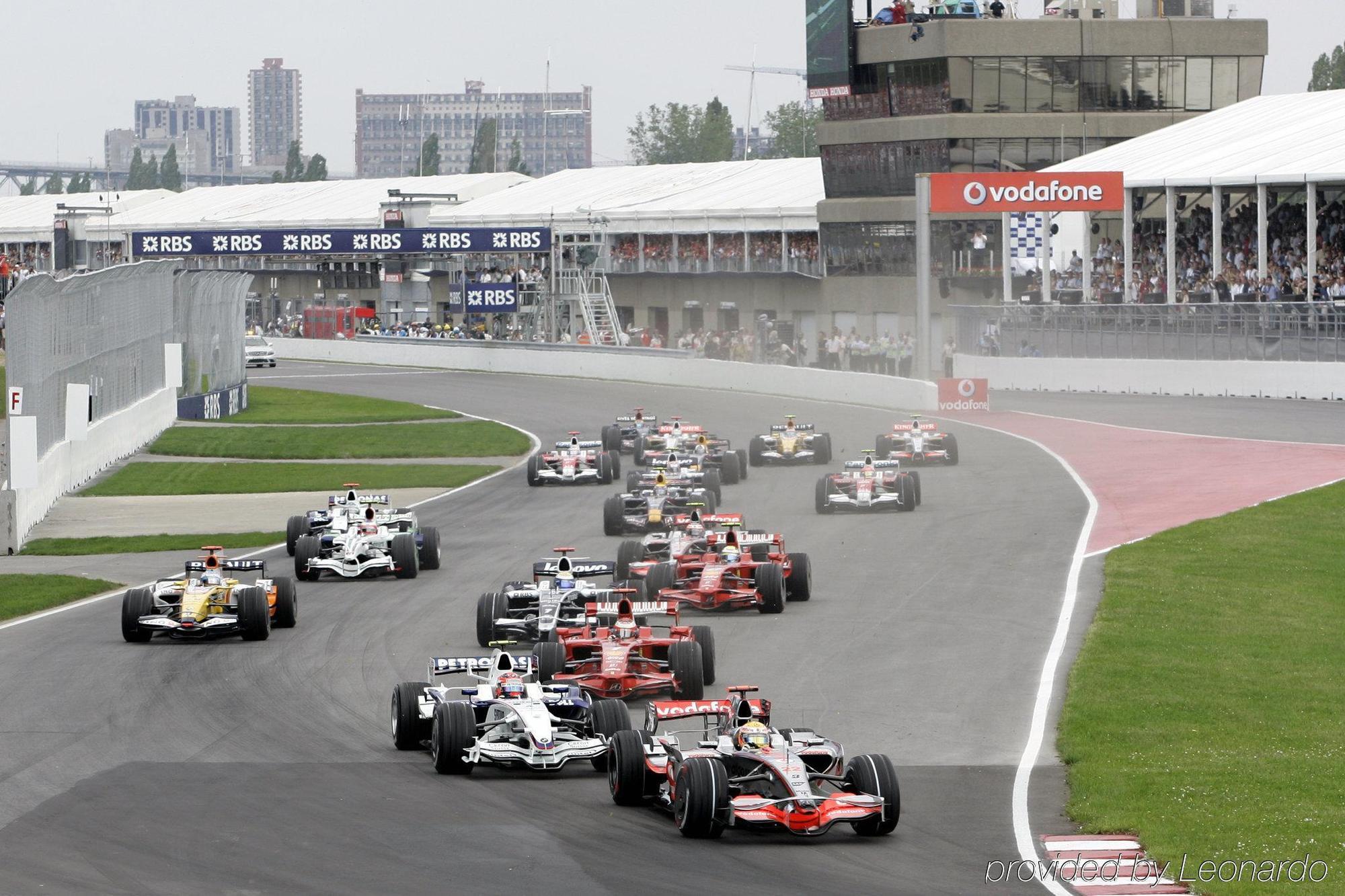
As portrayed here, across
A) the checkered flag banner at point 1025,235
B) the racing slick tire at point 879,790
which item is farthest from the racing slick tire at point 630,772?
the checkered flag banner at point 1025,235

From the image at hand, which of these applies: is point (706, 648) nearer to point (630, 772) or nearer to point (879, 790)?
point (630, 772)

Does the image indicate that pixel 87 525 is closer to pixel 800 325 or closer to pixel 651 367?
pixel 651 367

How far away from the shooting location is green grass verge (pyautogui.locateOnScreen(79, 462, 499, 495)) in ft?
127

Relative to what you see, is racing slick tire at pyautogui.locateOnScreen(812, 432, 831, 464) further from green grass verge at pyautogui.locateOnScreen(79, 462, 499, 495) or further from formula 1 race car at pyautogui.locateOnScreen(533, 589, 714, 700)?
formula 1 race car at pyautogui.locateOnScreen(533, 589, 714, 700)

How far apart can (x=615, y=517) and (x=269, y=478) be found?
522 inches

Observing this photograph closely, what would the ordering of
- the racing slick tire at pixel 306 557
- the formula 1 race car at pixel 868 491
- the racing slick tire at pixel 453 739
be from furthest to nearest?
the formula 1 race car at pixel 868 491, the racing slick tire at pixel 306 557, the racing slick tire at pixel 453 739

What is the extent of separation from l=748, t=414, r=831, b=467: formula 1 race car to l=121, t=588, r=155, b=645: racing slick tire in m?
20.0

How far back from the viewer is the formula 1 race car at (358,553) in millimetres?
25750

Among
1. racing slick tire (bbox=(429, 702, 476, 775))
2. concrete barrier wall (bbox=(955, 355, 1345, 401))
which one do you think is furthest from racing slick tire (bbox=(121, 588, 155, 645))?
concrete barrier wall (bbox=(955, 355, 1345, 401))

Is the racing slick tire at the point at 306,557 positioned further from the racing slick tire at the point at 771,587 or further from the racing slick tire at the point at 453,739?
the racing slick tire at the point at 453,739

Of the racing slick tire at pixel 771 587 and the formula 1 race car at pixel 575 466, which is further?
the formula 1 race car at pixel 575 466

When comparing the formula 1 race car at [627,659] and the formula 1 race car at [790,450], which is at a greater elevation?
the formula 1 race car at [790,450]

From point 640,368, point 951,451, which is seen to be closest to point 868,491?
point 951,451

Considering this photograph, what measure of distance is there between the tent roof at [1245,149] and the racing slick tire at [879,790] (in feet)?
147
